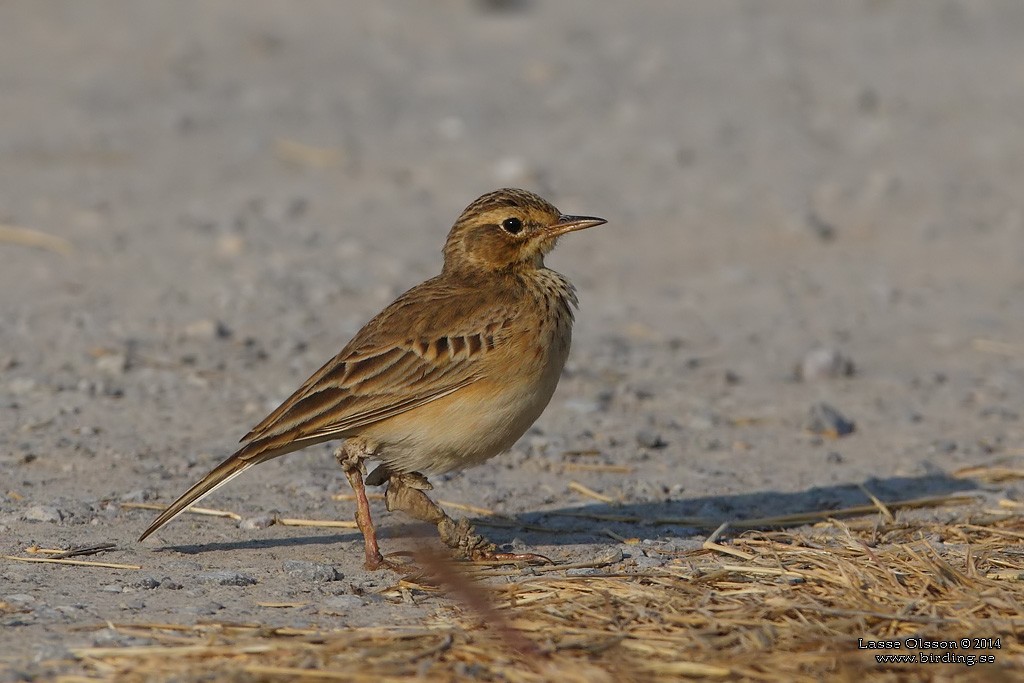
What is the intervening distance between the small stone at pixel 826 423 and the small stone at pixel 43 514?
412 centimetres

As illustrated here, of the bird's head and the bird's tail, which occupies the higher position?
the bird's head

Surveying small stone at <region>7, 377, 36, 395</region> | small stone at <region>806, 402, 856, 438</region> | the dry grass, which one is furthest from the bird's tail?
small stone at <region>806, 402, 856, 438</region>

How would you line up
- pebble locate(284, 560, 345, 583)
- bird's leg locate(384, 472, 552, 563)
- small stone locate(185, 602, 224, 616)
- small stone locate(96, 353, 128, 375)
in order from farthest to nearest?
small stone locate(96, 353, 128, 375) → bird's leg locate(384, 472, 552, 563) → pebble locate(284, 560, 345, 583) → small stone locate(185, 602, 224, 616)

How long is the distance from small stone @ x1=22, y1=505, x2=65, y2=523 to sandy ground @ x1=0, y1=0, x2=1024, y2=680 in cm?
1

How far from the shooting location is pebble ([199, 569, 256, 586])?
567cm

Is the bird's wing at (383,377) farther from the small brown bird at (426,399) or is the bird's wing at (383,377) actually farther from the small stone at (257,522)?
the small stone at (257,522)

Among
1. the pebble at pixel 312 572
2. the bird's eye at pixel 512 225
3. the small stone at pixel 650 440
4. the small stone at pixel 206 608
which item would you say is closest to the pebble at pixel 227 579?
the pebble at pixel 312 572

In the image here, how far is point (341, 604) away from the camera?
17.8 ft

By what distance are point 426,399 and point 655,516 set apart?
1.44m

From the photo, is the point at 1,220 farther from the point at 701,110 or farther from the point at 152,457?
the point at 701,110

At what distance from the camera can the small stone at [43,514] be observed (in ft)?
21.0

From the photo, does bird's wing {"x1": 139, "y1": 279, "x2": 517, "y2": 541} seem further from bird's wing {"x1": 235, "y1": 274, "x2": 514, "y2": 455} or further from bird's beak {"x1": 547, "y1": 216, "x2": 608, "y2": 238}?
bird's beak {"x1": 547, "y1": 216, "x2": 608, "y2": 238}

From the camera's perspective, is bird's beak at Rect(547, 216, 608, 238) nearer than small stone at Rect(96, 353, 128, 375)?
Yes

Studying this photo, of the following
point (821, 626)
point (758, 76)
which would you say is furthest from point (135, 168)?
point (821, 626)
